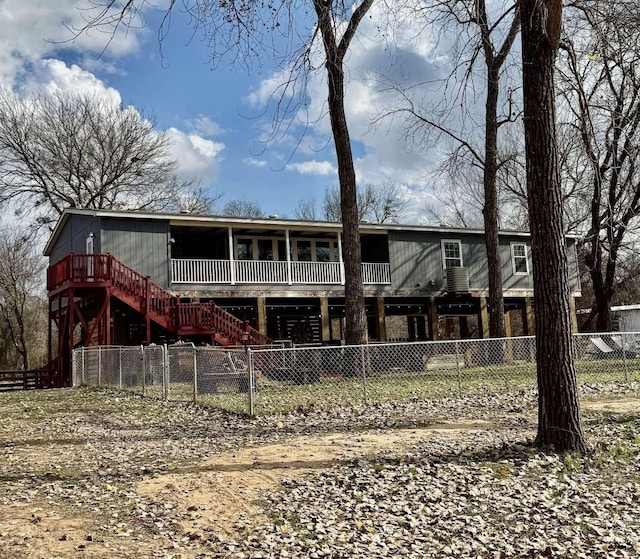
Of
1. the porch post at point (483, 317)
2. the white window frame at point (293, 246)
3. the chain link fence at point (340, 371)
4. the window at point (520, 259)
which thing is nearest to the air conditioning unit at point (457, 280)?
the porch post at point (483, 317)

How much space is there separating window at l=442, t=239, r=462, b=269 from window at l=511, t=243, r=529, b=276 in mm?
2716

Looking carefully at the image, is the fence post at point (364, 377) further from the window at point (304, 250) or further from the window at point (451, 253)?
the window at point (451, 253)

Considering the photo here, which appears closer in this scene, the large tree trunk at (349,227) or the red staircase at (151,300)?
the large tree trunk at (349,227)

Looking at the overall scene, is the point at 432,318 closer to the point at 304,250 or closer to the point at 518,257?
the point at 518,257

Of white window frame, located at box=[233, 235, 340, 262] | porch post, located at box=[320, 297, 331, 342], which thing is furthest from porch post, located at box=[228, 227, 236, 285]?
porch post, located at box=[320, 297, 331, 342]

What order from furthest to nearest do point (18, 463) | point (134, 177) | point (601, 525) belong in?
point (134, 177) → point (18, 463) → point (601, 525)

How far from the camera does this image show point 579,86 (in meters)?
8.95

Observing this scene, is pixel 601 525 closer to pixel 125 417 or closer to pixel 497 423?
pixel 497 423

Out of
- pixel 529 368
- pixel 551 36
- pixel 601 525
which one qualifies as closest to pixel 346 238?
pixel 529 368

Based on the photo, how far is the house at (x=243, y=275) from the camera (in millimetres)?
18750

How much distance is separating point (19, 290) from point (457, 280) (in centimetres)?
2796

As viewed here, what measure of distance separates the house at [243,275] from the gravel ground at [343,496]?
9762 millimetres

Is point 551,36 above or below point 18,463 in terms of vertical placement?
above

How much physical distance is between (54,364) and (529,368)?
1760 centimetres
